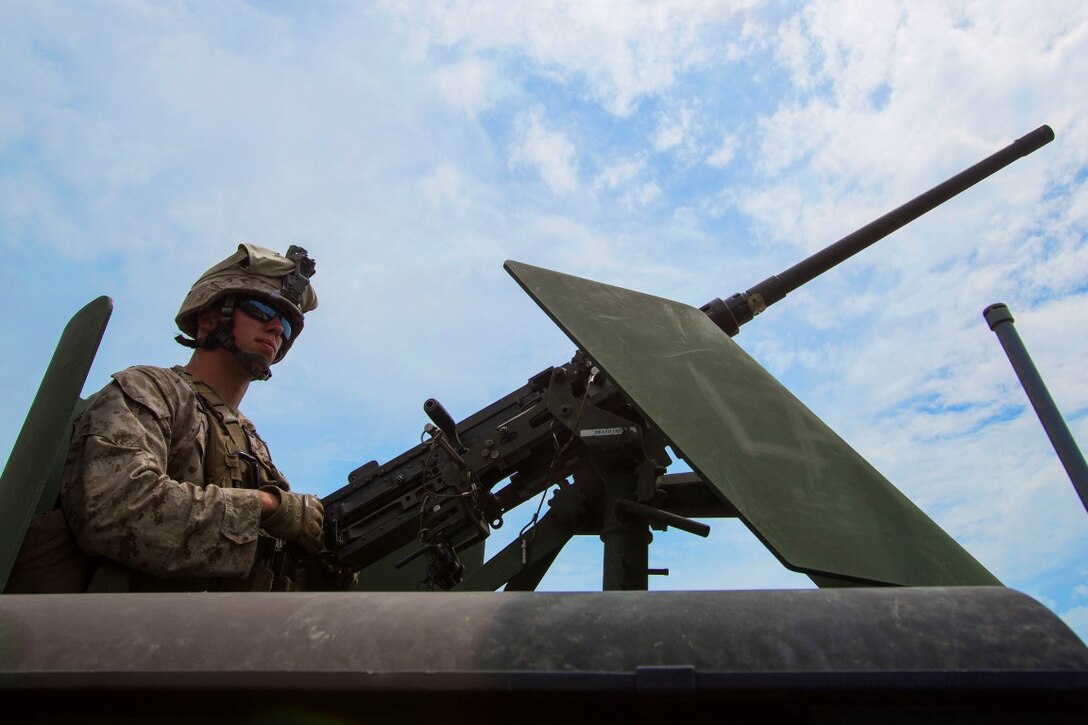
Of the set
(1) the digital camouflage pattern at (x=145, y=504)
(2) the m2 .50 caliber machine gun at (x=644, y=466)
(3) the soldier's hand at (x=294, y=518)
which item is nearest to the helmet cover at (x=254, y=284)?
(1) the digital camouflage pattern at (x=145, y=504)

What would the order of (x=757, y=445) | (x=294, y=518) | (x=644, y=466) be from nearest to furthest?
1. (x=757, y=445)
2. (x=294, y=518)
3. (x=644, y=466)

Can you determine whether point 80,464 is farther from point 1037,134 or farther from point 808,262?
point 1037,134

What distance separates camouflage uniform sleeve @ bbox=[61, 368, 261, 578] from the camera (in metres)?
2.42

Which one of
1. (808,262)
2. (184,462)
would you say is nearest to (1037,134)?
(808,262)

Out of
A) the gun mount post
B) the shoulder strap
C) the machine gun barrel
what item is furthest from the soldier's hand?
the machine gun barrel

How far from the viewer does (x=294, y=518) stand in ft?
9.68

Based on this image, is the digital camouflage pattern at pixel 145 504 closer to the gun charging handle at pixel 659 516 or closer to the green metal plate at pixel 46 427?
the green metal plate at pixel 46 427

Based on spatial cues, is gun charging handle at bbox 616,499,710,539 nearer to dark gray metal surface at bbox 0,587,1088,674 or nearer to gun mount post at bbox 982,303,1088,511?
gun mount post at bbox 982,303,1088,511

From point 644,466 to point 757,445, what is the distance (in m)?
1.75

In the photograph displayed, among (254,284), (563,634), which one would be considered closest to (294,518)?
(254,284)

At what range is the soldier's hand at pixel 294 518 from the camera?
2920 millimetres

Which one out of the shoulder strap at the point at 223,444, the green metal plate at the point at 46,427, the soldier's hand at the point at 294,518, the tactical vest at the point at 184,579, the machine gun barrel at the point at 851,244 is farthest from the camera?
the machine gun barrel at the point at 851,244

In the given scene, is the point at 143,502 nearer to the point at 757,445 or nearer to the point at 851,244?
the point at 757,445

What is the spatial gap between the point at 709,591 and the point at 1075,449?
27.8 inches
